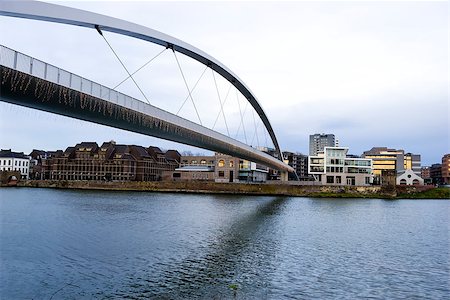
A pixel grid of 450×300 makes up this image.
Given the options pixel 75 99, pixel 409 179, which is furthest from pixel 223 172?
pixel 75 99

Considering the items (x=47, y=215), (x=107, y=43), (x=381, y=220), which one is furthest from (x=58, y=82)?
(x=381, y=220)

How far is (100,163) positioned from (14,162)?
1062 inches

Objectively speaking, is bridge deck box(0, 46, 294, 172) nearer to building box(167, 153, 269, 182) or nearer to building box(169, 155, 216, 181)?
building box(167, 153, 269, 182)

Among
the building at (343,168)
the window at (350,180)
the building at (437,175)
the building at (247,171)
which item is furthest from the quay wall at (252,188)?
the building at (437,175)

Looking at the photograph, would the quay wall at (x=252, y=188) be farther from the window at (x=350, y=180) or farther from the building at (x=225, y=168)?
the building at (x=225, y=168)

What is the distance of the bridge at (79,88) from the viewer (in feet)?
39.7

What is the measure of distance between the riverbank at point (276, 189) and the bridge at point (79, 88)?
4757 cm

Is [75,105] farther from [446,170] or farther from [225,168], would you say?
[446,170]

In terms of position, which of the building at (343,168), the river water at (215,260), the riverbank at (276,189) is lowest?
the river water at (215,260)

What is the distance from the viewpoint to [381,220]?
33406 mm

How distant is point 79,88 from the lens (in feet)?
48.5

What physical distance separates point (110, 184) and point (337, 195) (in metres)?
44.5

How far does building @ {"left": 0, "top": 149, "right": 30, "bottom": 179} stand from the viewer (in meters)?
104

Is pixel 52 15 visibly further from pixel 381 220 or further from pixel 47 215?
pixel 381 220
